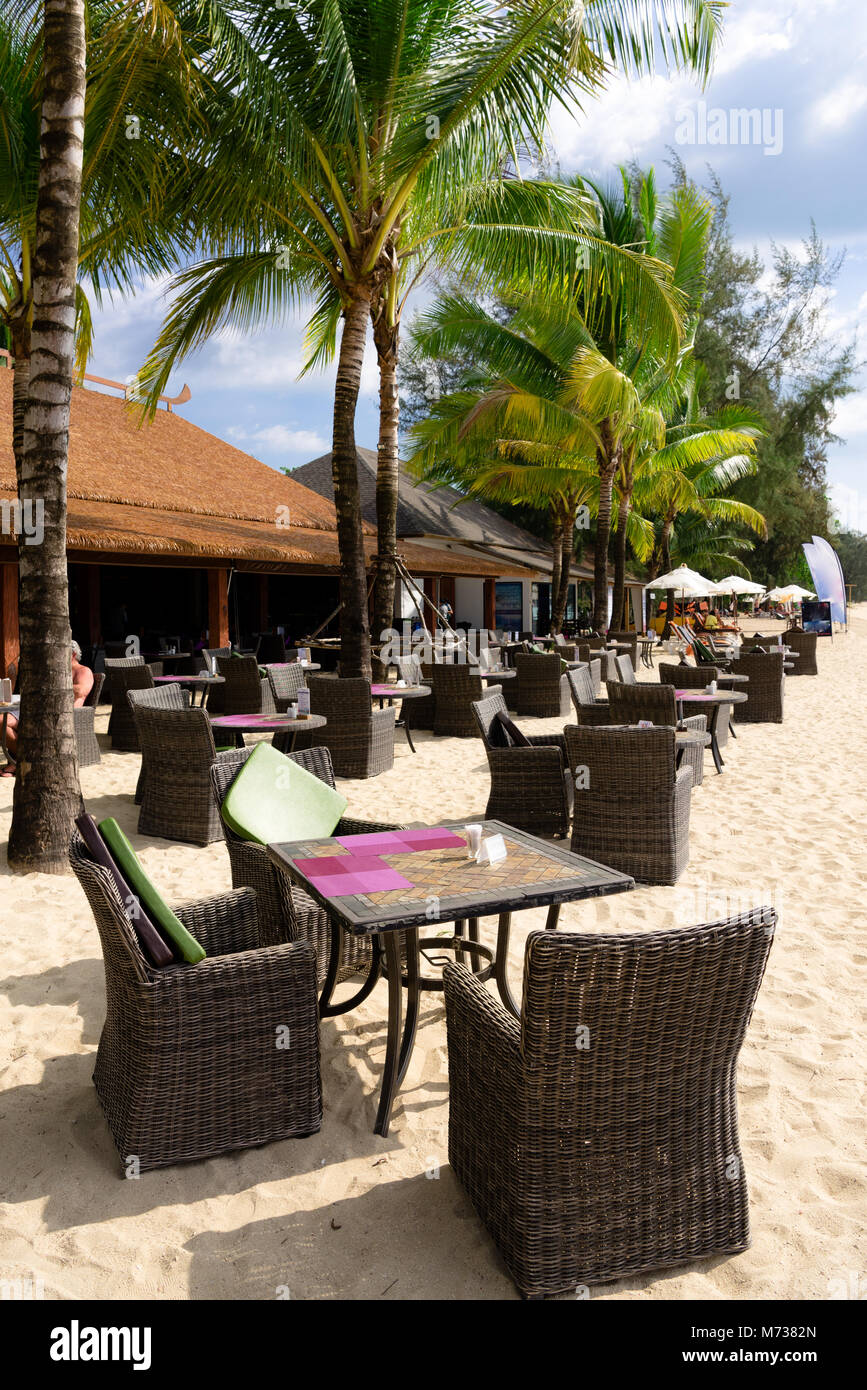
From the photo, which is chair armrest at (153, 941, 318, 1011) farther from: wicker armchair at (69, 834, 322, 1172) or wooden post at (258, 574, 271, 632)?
wooden post at (258, 574, 271, 632)

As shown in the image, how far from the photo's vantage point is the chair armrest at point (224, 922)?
3.16 metres

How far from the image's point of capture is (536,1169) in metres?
2.09

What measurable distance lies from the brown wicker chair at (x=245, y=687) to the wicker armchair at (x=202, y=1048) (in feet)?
26.1

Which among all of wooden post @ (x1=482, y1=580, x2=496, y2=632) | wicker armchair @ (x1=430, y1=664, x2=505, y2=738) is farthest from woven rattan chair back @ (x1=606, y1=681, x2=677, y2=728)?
wooden post @ (x1=482, y1=580, x2=496, y2=632)

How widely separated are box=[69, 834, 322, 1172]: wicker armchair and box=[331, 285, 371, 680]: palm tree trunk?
6976 millimetres

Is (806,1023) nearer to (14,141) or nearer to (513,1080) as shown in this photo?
(513,1080)

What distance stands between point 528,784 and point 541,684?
619cm

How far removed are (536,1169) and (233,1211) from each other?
87 centimetres

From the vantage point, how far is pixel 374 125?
916 centimetres

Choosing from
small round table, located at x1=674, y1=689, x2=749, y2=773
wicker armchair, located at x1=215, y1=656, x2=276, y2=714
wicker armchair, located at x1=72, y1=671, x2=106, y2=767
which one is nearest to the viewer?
wicker armchair, located at x1=72, y1=671, x2=106, y2=767

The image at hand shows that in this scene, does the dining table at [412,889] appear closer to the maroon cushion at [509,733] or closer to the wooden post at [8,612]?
the maroon cushion at [509,733]

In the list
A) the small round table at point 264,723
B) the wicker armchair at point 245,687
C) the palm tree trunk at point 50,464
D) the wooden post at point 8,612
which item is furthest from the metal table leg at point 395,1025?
the wooden post at point 8,612

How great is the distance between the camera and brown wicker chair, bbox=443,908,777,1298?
198cm

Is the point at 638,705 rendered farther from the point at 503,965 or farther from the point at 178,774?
the point at 503,965
